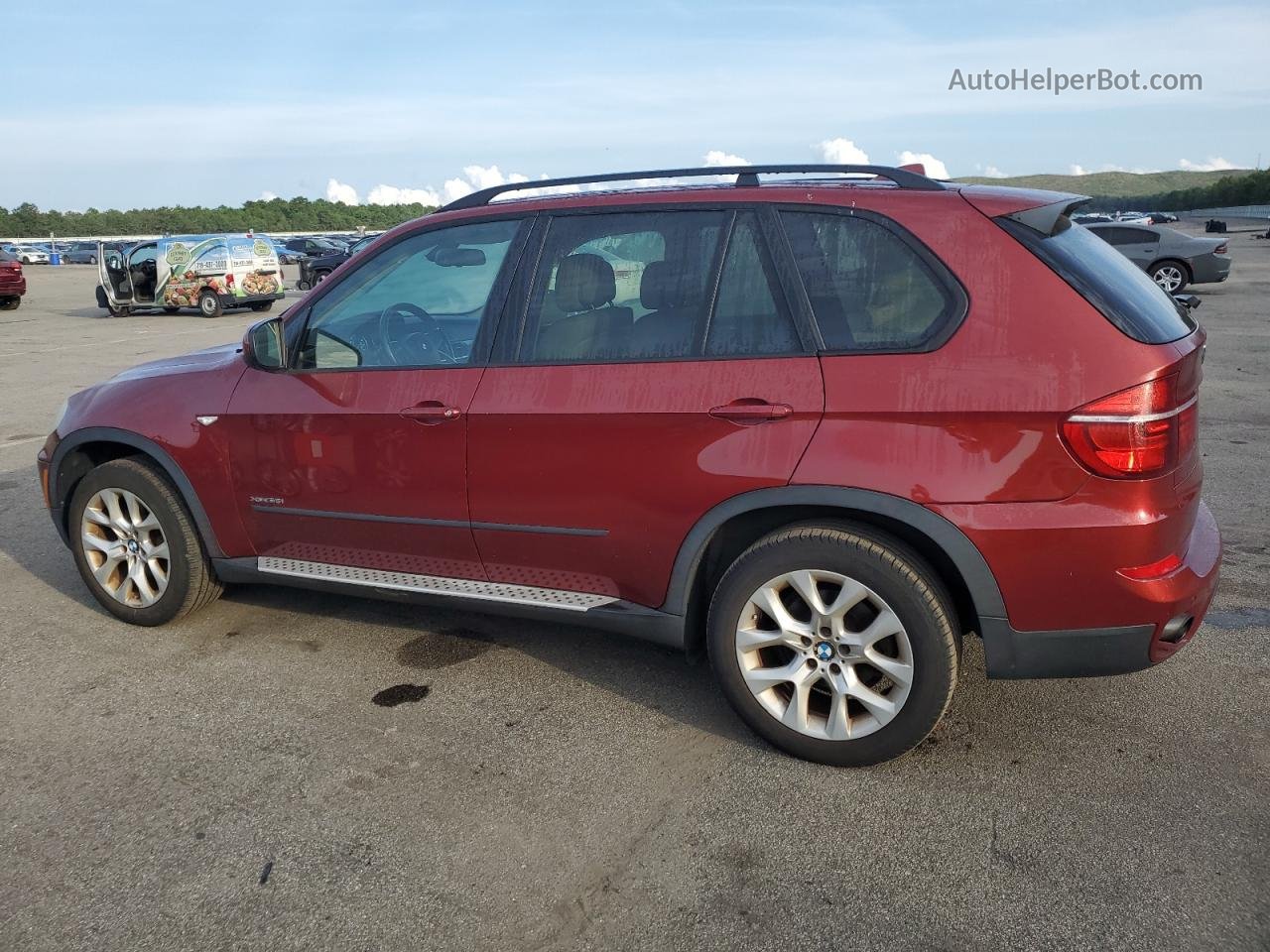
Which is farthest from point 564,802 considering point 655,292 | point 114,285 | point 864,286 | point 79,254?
point 79,254

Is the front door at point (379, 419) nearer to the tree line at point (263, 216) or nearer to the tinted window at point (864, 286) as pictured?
the tinted window at point (864, 286)

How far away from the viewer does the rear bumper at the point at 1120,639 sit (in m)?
2.83

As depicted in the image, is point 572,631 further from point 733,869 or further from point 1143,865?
point 1143,865

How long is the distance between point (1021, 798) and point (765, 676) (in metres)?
0.82

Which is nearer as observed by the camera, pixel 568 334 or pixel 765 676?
pixel 765 676

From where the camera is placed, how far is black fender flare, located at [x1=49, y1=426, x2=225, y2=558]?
13.5 ft

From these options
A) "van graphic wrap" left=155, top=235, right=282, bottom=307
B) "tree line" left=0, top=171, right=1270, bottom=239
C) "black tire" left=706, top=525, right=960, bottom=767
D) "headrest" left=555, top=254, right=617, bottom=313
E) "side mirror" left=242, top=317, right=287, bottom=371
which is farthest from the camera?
"tree line" left=0, top=171, right=1270, bottom=239

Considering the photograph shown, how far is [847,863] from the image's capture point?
2.68m

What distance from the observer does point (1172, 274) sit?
61.2ft

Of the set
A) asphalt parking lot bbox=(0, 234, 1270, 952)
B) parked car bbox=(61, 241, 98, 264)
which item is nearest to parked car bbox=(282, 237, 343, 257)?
parked car bbox=(61, 241, 98, 264)

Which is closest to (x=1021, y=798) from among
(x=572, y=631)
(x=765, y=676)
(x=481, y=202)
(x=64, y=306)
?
(x=765, y=676)

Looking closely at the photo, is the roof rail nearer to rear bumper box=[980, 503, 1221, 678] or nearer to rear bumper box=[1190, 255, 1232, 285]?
rear bumper box=[980, 503, 1221, 678]

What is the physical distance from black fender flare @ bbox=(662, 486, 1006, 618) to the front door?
1002 millimetres

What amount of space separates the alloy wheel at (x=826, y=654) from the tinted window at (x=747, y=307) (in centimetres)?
72
